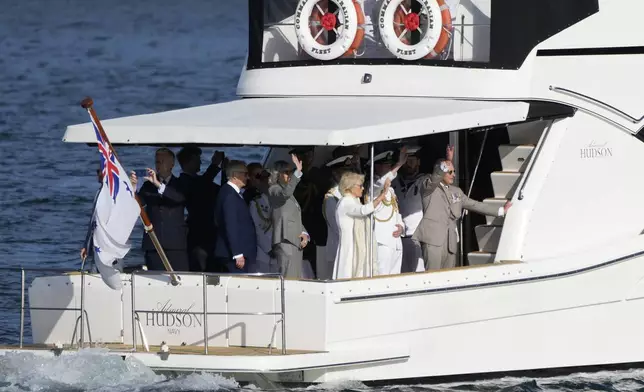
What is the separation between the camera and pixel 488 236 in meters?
16.0

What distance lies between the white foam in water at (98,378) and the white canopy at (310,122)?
1847 mm

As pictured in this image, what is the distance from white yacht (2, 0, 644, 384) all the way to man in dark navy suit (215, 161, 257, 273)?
0.44 metres

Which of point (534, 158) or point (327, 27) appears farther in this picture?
point (327, 27)

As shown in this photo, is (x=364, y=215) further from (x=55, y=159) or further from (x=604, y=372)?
(x=55, y=159)

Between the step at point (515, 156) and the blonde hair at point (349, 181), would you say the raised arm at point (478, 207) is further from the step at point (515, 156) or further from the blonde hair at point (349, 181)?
the blonde hair at point (349, 181)

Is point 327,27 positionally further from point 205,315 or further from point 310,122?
point 205,315

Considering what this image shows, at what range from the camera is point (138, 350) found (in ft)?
47.2

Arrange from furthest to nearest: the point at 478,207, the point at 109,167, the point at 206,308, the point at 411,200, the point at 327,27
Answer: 1. the point at 327,27
2. the point at 411,200
3. the point at 478,207
4. the point at 206,308
5. the point at 109,167

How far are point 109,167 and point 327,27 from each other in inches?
124

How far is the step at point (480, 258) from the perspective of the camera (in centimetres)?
1579

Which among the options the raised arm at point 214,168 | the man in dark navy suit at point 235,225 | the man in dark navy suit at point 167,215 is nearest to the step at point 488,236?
the man in dark navy suit at point 235,225

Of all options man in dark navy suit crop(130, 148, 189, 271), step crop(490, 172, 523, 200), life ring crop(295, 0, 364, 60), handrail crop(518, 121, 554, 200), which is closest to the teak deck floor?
man in dark navy suit crop(130, 148, 189, 271)

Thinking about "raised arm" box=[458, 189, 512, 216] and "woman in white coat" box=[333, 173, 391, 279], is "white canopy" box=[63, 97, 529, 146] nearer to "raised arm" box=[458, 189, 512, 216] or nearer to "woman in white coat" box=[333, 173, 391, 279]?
"woman in white coat" box=[333, 173, 391, 279]

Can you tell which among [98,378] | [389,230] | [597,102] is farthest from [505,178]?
[98,378]
